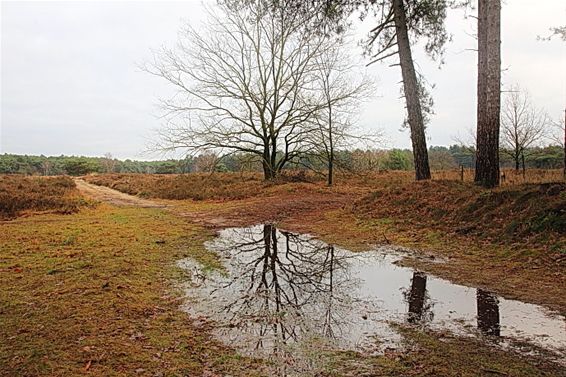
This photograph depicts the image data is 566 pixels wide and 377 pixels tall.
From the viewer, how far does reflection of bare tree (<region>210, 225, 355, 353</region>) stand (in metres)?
3.53

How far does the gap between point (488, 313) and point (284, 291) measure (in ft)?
7.08

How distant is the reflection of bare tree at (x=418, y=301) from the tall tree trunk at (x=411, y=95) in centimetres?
691

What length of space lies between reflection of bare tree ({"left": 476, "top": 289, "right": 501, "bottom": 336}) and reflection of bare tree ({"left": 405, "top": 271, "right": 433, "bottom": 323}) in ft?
1.51

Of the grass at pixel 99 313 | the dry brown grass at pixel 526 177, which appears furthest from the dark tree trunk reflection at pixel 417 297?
the dry brown grass at pixel 526 177

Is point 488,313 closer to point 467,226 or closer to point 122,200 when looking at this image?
point 467,226

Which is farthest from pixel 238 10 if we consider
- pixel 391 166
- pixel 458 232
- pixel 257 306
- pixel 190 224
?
pixel 391 166

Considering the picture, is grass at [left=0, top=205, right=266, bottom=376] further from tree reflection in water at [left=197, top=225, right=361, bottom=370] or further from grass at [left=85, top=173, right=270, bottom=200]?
grass at [left=85, top=173, right=270, bottom=200]

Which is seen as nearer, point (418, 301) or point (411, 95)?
point (418, 301)

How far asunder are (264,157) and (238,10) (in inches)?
292

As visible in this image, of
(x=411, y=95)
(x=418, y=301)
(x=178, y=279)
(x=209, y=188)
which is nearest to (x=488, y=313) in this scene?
(x=418, y=301)

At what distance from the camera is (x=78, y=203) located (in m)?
14.1

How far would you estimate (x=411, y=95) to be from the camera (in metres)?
11.5

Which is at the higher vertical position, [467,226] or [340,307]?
[467,226]

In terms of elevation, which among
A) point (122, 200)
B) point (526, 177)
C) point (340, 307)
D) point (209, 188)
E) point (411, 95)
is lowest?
point (340, 307)
